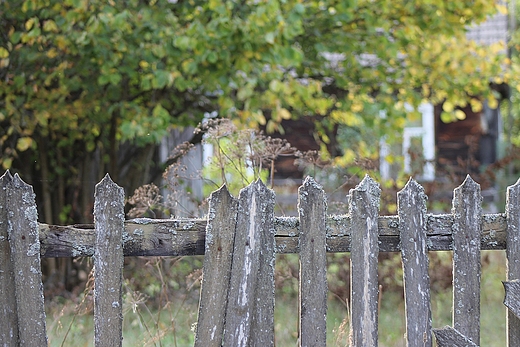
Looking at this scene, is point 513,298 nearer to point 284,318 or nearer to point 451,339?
point 451,339

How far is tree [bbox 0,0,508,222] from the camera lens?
4508 millimetres

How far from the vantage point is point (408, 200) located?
2172 mm

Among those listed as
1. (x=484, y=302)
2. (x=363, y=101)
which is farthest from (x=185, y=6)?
(x=484, y=302)

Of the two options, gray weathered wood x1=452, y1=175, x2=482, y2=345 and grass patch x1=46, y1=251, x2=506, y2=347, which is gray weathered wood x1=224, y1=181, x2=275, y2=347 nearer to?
gray weathered wood x1=452, y1=175, x2=482, y2=345

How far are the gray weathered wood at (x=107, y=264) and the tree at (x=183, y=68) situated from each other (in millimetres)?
2430

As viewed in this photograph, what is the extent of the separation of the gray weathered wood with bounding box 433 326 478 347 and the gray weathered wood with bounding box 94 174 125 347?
1103 mm

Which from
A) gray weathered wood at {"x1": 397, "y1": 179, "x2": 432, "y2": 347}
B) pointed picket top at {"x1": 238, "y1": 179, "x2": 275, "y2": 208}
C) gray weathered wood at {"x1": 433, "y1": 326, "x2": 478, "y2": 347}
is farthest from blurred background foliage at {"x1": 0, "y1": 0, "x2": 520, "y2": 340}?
gray weathered wood at {"x1": 433, "y1": 326, "x2": 478, "y2": 347}

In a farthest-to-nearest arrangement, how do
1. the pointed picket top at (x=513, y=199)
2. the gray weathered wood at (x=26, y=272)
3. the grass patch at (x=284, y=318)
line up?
the grass patch at (x=284, y=318), the pointed picket top at (x=513, y=199), the gray weathered wood at (x=26, y=272)

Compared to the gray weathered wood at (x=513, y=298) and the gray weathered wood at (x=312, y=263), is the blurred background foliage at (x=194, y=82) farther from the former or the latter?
the gray weathered wood at (x=513, y=298)

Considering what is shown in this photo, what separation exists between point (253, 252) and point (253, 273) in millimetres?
71

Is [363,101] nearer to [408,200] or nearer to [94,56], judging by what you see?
[94,56]

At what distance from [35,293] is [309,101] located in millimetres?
3916

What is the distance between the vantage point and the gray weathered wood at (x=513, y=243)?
2.26 meters

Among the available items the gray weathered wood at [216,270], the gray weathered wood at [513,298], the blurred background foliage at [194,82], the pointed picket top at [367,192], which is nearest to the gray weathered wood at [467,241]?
the gray weathered wood at [513,298]
